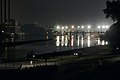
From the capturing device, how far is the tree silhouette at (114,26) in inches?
1484

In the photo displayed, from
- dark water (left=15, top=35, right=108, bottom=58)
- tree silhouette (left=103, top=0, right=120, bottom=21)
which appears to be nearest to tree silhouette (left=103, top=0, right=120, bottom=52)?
tree silhouette (left=103, top=0, right=120, bottom=21)

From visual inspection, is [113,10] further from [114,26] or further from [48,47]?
[48,47]

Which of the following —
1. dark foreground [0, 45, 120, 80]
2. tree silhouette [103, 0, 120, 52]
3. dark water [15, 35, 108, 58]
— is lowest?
dark foreground [0, 45, 120, 80]

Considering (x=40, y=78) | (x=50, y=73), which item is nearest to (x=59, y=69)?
(x=50, y=73)

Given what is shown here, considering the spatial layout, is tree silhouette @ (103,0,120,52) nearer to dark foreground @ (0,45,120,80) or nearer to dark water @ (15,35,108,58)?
dark foreground @ (0,45,120,80)

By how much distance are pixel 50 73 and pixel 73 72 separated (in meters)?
3.76

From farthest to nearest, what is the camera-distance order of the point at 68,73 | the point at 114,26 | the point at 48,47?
the point at 48,47, the point at 114,26, the point at 68,73

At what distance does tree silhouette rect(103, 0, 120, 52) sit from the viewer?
37688mm

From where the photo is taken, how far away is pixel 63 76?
24.8m

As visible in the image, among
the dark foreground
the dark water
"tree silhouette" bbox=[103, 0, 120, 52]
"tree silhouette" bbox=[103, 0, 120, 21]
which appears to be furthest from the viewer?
the dark water

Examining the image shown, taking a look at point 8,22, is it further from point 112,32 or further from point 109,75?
point 109,75

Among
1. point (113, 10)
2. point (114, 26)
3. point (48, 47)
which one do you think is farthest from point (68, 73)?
point (48, 47)

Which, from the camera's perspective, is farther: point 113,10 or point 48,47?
point 48,47

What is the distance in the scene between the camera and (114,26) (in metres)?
39.0
